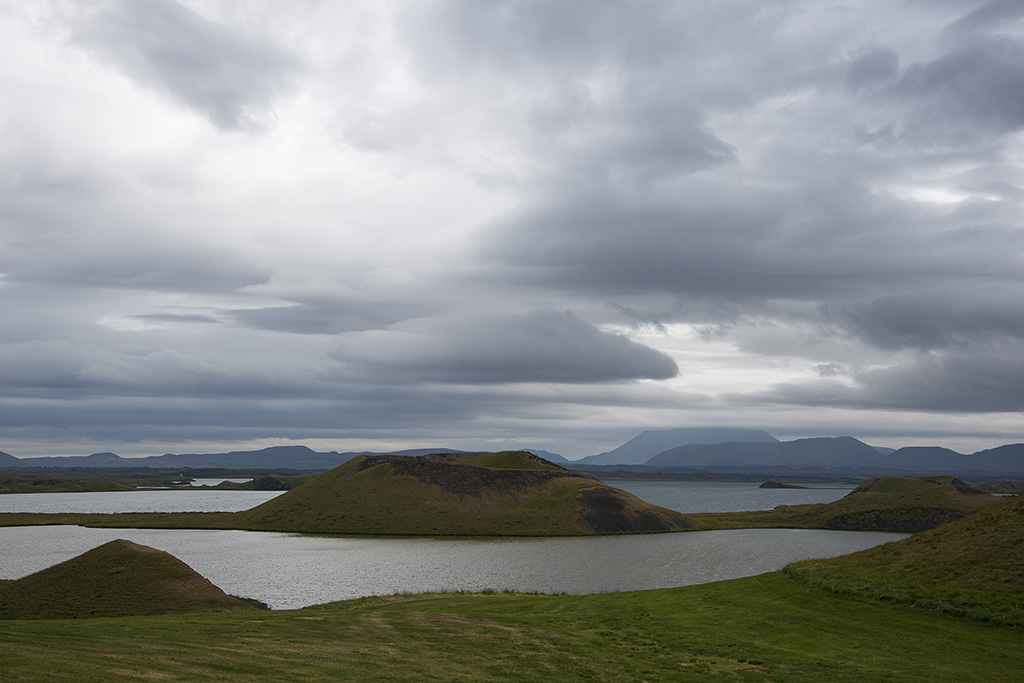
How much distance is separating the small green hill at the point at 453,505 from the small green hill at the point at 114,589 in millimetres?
78082

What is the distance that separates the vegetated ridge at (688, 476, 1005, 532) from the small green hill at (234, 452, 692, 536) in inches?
930

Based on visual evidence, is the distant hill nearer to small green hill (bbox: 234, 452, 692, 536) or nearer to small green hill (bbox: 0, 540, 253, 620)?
small green hill (bbox: 0, 540, 253, 620)

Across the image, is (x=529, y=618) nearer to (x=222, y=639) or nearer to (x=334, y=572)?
(x=222, y=639)

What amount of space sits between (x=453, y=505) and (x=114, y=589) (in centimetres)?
9658

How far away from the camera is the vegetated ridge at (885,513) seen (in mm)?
153000

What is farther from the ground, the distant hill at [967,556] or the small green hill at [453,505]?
the distant hill at [967,556]

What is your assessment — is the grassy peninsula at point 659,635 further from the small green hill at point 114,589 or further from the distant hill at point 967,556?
the small green hill at point 114,589

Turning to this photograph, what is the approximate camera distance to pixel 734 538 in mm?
129000

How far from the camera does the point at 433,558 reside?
94.8 metres

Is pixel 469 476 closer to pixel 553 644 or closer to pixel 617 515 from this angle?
pixel 617 515

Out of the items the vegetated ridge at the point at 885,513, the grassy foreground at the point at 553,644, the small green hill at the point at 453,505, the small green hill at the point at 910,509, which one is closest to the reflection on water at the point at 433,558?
the small green hill at the point at 453,505

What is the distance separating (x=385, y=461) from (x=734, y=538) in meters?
89.0

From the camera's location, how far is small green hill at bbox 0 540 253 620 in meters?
53.0

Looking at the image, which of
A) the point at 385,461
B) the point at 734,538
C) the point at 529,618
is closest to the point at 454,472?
the point at 385,461
